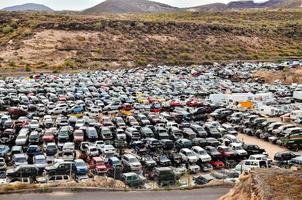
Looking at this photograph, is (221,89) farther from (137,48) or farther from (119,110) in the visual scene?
(137,48)

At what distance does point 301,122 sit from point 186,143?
14364 millimetres

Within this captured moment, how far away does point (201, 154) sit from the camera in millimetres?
34312

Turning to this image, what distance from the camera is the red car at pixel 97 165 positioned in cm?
3099

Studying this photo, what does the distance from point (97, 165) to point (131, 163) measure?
206 centimetres

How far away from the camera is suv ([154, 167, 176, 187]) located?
26.7 metres

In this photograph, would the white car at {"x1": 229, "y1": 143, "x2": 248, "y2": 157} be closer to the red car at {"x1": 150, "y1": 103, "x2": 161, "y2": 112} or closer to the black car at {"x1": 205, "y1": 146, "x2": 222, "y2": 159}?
the black car at {"x1": 205, "y1": 146, "x2": 222, "y2": 159}

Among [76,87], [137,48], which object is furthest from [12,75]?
[137,48]

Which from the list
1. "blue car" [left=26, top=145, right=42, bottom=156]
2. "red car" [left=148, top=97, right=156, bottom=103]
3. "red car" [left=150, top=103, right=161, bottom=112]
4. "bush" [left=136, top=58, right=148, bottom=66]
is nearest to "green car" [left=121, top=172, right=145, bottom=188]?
"blue car" [left=26, top=145, right=42, bottom=156]

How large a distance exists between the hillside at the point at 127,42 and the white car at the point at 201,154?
201 ft

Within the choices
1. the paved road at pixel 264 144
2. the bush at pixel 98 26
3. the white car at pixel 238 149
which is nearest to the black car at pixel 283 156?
the paved road at pixel 264 144

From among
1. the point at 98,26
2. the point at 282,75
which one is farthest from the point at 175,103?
the point at 98,26

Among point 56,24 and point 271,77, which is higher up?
point 56,24

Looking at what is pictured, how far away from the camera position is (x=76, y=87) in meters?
64.1

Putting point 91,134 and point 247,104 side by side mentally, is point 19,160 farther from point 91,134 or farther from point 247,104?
point 247,104
